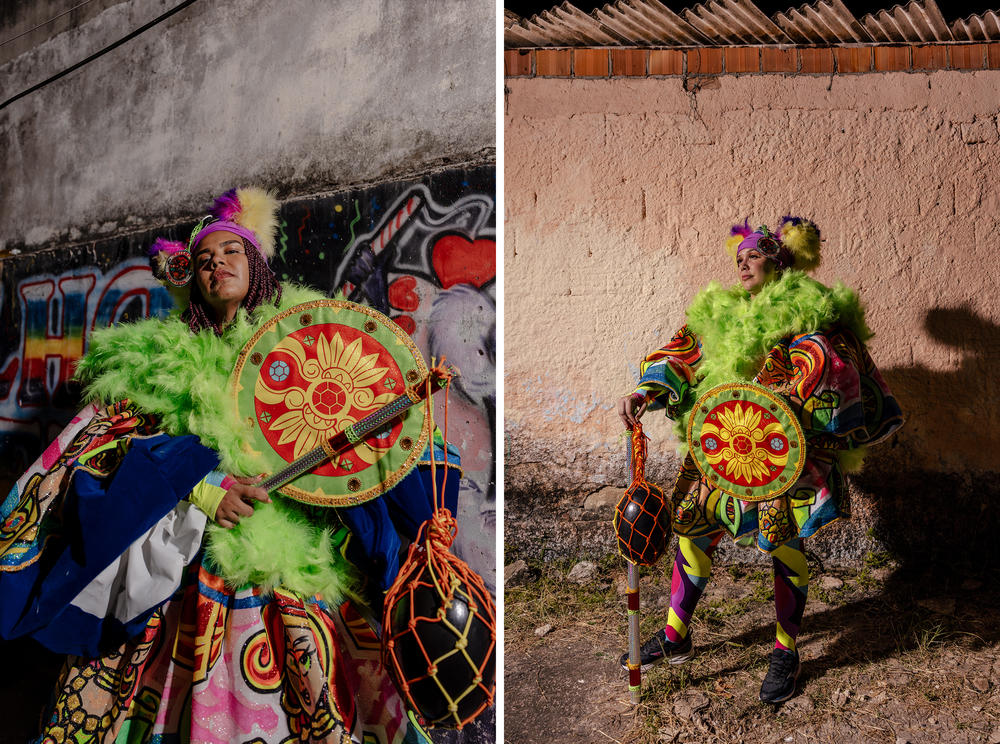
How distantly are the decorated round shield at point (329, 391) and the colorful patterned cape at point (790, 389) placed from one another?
1.31 meters

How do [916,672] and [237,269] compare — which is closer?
[237,269]

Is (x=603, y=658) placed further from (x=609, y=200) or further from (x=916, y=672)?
(x=609, y=200)

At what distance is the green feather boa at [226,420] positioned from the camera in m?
1.82

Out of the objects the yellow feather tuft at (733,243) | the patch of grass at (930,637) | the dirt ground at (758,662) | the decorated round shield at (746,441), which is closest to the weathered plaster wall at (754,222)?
the dirt ground at (758,662)

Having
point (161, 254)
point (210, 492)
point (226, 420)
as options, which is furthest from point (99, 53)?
point (210, 492)

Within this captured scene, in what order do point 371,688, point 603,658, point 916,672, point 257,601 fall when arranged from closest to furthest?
point 257,601 < point 371,688 < point 916,672 < point 603,658

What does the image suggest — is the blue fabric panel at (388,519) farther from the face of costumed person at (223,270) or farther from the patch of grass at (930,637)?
the patch of grass at (930,637)

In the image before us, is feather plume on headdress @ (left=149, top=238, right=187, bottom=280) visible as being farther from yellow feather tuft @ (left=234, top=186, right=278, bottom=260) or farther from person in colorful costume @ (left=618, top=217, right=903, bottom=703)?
person in colorful costume @ (left=618, top=217, right=903, bottom=703)

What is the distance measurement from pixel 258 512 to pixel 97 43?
7.52 feet

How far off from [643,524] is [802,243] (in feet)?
4.03

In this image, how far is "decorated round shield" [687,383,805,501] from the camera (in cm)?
235

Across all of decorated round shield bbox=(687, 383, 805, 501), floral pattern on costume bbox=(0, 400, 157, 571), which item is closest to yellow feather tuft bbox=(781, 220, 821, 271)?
decorated round shield bbox=(687, 383, 805, 501)

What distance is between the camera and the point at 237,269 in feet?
6.43

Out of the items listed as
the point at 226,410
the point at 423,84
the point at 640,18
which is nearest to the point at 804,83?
the point at 640,18
